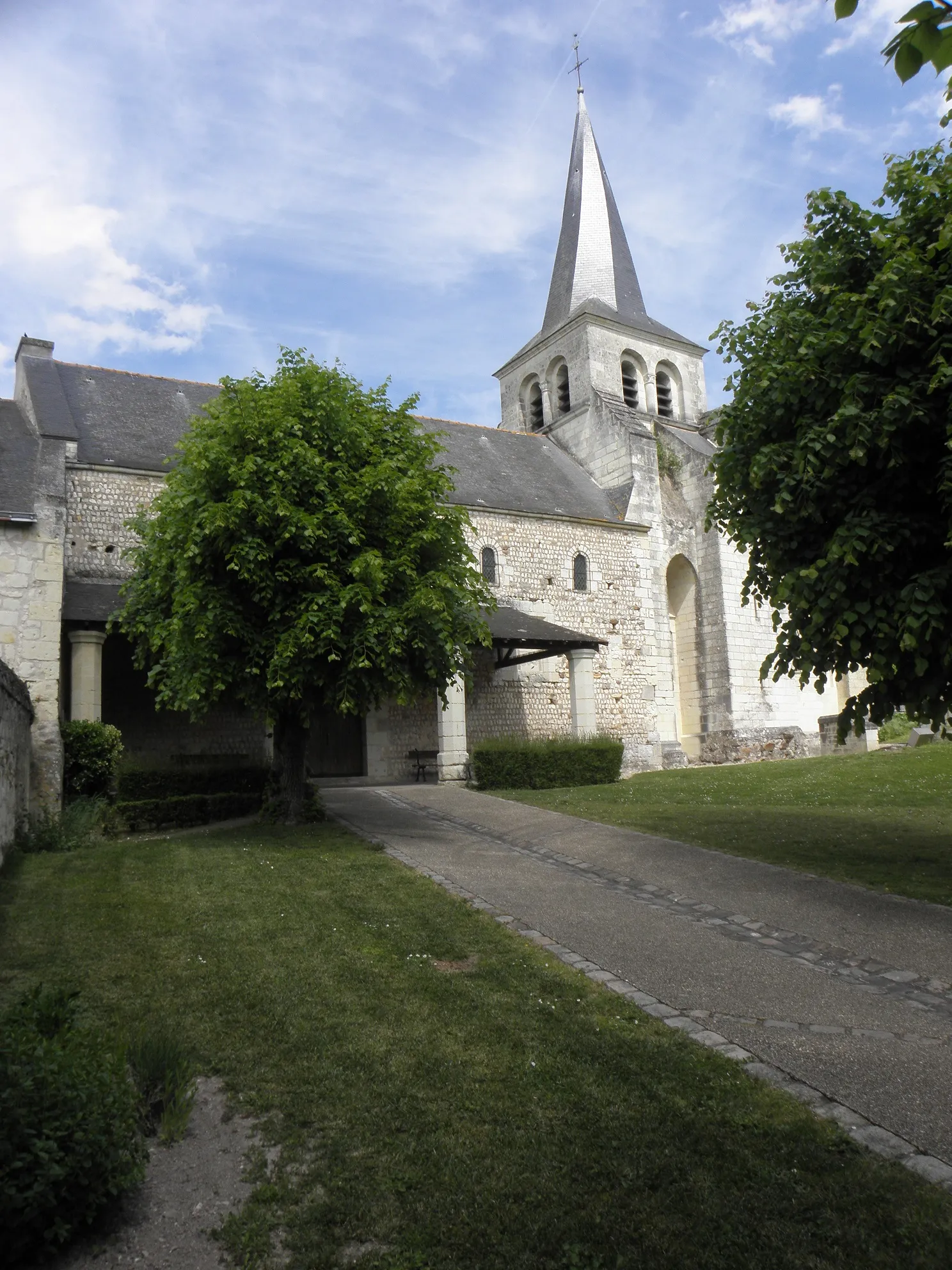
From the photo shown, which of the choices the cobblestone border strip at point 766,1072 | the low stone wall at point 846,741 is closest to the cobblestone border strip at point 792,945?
the cobblestone border strip at point 766,1072

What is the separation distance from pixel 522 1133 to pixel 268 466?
27.0 feet

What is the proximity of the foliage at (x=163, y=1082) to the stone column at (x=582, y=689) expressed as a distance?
15.4 metres

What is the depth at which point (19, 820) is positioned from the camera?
10320 millimetres

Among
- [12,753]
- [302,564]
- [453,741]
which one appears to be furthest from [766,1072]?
[453,741]

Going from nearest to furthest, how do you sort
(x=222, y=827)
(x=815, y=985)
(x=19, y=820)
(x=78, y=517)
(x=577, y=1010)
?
(x=577, y=1010)
(x=815, y=985)
(x=19, y=820)
(x=222, y=827)
(x=78, y=517)

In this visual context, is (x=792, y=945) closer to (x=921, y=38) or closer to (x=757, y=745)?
(x=921, y=38)

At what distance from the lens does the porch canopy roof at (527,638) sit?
1795cm

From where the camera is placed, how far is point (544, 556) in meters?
21.7

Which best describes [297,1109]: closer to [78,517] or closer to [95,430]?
[78,517]

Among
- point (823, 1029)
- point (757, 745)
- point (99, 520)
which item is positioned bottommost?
point (823, 1029)

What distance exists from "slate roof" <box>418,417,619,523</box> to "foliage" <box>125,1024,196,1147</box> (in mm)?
17455

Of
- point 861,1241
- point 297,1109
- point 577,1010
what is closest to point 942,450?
point 577,1010

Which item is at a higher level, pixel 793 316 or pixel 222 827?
pixel 793 316

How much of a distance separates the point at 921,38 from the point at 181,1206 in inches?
155
